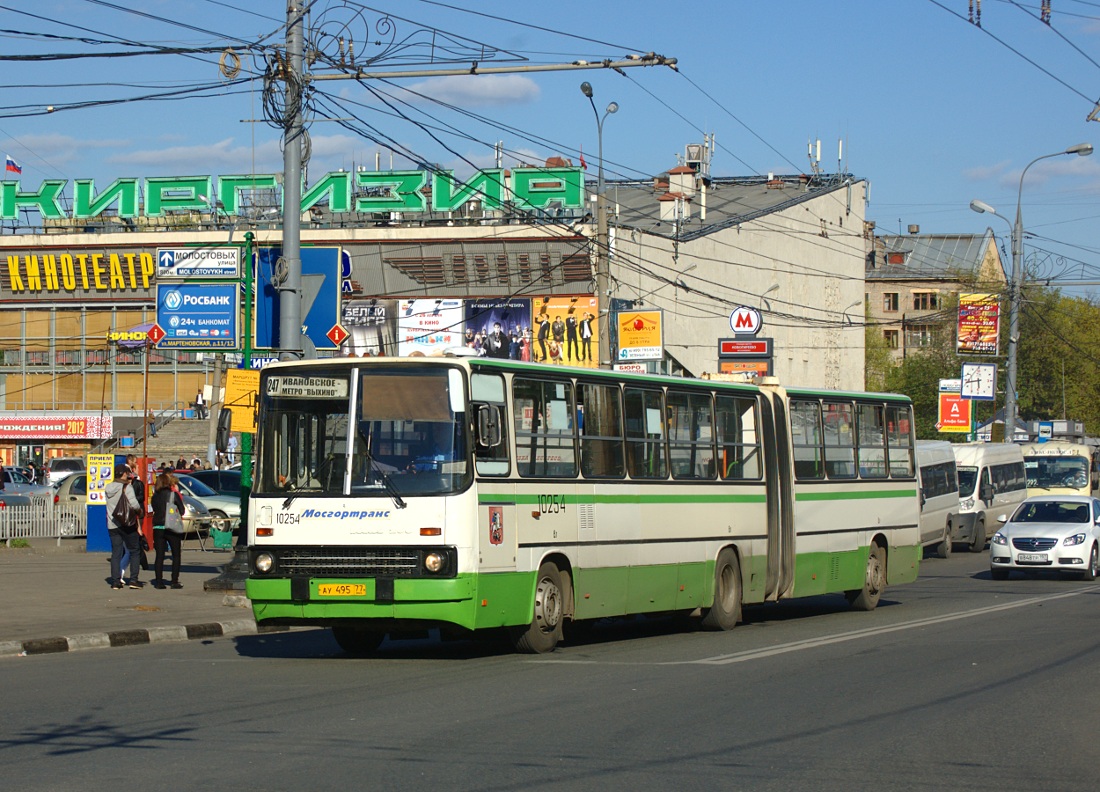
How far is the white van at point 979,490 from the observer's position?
122 ft

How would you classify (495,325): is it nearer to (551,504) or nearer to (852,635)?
(852,635)

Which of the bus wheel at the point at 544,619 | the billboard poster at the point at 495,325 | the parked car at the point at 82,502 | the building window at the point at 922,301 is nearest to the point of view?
the bus wheel at the point at 544,619

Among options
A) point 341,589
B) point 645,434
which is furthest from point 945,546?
point 341,589

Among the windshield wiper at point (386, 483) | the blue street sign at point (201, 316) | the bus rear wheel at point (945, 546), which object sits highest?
the blue street sign at point (201, 316)

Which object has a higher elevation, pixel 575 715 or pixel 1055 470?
pixel 1055 470

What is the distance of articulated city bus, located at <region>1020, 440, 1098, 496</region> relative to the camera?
42719mm

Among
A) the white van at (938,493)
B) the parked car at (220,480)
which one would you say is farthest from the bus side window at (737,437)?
the parked car at (220,480)

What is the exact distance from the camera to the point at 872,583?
20797mm

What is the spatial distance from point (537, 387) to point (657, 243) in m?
49.5

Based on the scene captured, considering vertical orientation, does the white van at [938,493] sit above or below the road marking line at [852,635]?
above

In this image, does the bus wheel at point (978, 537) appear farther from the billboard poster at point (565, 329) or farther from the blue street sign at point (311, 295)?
the billboard poster at point (565, 329)

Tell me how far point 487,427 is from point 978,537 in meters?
27.3

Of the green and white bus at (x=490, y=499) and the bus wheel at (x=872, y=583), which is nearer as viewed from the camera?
the green and white bus at (x=490, y=499)

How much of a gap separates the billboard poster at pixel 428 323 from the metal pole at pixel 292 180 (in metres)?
43.9
